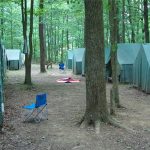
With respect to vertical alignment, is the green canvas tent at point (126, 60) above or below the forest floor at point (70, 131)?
above

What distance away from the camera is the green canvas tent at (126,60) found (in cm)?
2033

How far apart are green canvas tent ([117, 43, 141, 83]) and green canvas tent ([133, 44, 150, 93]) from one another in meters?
2.07

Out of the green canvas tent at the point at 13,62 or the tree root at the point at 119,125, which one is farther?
the green canvas tent at the point at 13,62

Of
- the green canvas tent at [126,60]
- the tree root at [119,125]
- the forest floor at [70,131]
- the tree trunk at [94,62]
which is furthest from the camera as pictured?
the green canvas tent at [126,60]

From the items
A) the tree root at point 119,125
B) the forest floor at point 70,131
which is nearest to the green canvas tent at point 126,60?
the forest floor at point 70,131

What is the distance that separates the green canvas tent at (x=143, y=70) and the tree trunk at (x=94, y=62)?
7.08 meters

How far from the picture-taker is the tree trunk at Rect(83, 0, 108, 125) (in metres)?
9.12

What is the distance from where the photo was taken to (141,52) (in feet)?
56.5

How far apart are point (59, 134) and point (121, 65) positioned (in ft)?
40.8

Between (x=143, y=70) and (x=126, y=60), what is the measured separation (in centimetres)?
392

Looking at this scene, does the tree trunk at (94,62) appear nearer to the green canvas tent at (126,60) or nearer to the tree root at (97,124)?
the tree root at (97,124)

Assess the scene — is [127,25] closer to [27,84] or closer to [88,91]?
[27,84]

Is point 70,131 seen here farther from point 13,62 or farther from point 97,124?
point 13,62

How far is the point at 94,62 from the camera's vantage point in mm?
9141
